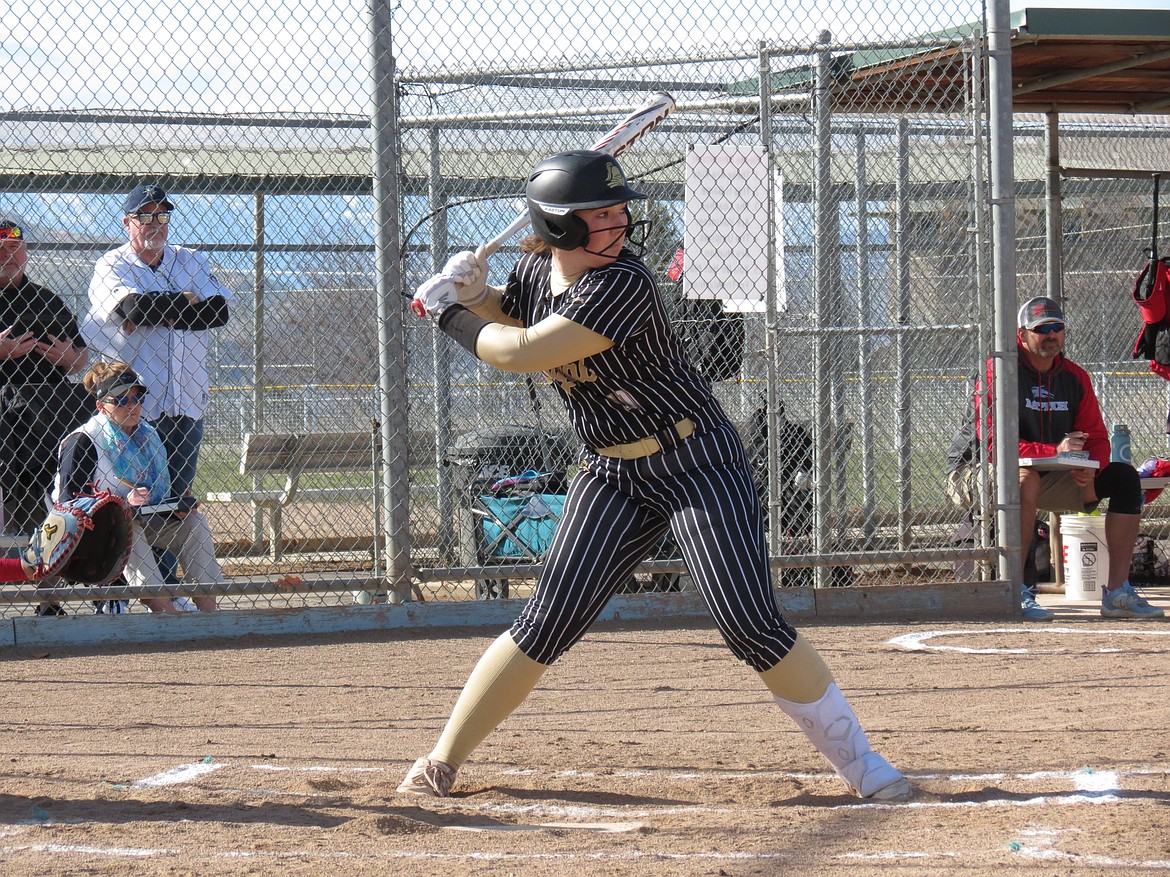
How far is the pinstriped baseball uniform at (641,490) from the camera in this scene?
341 cm

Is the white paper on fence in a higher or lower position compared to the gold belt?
higher

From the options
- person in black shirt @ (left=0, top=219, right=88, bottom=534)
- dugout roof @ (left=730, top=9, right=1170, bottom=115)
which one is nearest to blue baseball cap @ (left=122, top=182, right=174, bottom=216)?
person in black shirt @ (left=0, top=219, right=88, bottom=534)

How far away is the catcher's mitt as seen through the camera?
5832mm

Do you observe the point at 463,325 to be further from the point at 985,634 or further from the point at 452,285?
the point at 985,634

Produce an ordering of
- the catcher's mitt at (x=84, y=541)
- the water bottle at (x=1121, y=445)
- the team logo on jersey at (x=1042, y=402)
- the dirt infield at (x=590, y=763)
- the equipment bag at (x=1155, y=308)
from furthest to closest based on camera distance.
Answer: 1. the equipment bag at (x=1155, y=308)
2. the water bottle at (x=1121, y=445)
3. the team logo on jersey at (x=1042, y=402)
4. the catcher's mitt at (x=84, y=541)
5. the dirt infield at (x=590, y=763)

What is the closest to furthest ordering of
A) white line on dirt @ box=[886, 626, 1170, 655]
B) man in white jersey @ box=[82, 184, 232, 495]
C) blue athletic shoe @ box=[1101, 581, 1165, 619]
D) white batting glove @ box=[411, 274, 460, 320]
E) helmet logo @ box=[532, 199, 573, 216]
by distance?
helmet logo @ box=[532, 199, 573, 216], white batting glove @ box=[411, 274, 460, 320], white line on dirt @ box=[886, 626, 1170, 655], man in white jersey @ box=[82, 184, 232, 495], blue athletic shoe @ box=[1101, 581, 1165, 619]

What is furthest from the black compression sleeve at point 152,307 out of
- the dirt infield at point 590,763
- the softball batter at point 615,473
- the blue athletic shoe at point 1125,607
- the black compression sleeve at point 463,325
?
the blue athletic shoe at point 1125,607

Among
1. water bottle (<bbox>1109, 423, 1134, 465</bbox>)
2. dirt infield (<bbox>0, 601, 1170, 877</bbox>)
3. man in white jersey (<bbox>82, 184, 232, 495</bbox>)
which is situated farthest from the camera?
water bottle (<bbox>1109, 423, 1134, 465</bbox>)

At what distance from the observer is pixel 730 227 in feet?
22.7

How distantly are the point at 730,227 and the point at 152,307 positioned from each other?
9.42 feet

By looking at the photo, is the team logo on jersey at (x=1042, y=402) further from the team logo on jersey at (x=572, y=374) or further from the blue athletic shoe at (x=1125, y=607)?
the team logo on jersey at (x=572, y=374)

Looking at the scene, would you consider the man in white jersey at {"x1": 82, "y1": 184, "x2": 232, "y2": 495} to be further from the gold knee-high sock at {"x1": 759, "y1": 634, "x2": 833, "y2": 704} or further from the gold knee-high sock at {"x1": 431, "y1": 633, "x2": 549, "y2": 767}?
the gold knee-high sock at {"x1": 759, "y1": 634, "x2": 833, "y2": 704}

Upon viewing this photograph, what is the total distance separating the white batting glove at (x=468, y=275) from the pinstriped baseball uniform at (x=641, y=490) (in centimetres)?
16

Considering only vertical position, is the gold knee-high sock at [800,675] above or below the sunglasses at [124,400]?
below
